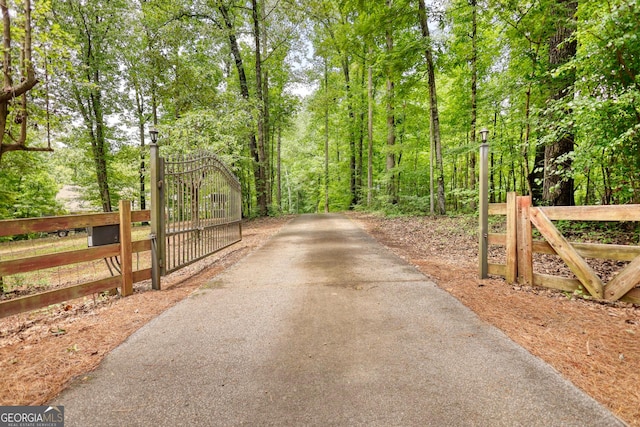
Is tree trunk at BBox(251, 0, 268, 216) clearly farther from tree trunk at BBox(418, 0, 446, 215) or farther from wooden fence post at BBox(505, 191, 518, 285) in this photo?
wooden fence post at BBox(505, 191, 518, 285)

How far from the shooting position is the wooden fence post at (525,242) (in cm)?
419

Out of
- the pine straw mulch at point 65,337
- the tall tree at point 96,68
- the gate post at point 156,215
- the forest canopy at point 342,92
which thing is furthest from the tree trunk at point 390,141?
the tall tree at point 96,68

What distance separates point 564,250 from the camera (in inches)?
151

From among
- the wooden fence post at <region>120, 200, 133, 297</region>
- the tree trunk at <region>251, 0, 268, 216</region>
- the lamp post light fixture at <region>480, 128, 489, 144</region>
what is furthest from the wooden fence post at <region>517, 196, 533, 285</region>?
the tree trunk at <region>251, 0, 268, 216</region>

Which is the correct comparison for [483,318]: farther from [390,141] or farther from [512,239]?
[390,141]

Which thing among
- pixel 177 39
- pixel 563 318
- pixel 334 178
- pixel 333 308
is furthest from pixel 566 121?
pixel 334 178

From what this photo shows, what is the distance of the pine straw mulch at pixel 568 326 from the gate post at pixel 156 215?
443 centimetres

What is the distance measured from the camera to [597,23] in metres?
4.41

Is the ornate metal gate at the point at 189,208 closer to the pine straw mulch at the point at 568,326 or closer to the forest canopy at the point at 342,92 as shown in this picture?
the forest canopy at the point at 342,92

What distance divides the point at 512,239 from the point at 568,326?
1.64 metres

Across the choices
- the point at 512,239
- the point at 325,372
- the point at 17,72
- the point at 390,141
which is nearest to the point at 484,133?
the point at 512,239

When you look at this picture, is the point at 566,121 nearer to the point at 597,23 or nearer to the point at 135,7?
the point at 597,23

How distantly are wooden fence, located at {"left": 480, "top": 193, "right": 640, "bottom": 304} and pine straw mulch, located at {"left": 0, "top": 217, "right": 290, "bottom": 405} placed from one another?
4.96 metres

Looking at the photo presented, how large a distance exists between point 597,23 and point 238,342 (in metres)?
6.67
